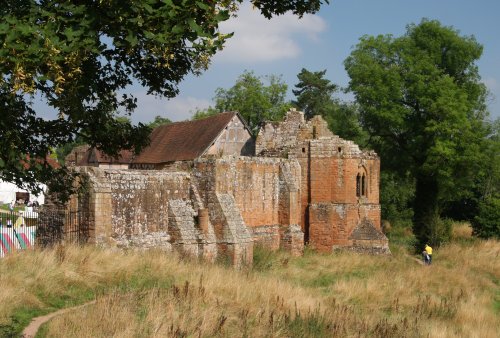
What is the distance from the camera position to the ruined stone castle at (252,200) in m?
18.7

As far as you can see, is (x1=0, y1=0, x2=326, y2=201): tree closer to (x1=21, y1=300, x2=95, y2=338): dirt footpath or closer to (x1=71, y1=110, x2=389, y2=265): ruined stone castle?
(x1=21, y1=300, x2=95, y2=338): dirt footpath

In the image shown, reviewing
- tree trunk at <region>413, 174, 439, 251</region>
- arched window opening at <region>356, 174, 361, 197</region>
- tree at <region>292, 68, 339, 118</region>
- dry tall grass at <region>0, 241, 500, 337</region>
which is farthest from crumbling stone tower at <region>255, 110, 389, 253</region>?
tree at <region>292, 68, 339, 118</region>

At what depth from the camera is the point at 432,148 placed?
35875mm

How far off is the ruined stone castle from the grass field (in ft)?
8.24

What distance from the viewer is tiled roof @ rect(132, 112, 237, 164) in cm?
4134

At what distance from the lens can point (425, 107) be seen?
3766 cm

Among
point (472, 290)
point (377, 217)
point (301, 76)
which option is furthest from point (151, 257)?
point (301, 76)

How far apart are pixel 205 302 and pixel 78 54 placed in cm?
692

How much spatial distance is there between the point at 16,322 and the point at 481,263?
22.4m

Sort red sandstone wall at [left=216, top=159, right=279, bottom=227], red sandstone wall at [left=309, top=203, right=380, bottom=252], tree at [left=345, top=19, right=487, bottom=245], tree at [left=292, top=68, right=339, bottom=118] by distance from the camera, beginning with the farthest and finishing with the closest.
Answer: tree at [left=292, top=68, right=339, bottom=118]
tree at [left=345, top=19, right=487, bottom=245]
red sandstone wall at [left=309, top=203, right=380, bottom=252]
red sandstone wall at [left=216, top=159, right=279, bottom=227]

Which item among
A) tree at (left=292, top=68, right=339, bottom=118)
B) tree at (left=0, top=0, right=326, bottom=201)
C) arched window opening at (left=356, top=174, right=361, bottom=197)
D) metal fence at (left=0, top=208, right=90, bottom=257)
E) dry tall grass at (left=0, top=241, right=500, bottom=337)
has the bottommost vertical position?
dry tall grass at (left=0, top=241, right=500, bottom=337)

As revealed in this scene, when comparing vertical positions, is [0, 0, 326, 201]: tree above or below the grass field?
above

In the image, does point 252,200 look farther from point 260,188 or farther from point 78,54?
point 78,54

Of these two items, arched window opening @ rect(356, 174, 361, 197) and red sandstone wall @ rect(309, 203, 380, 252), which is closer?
red sandstone wall @ rect(309, 203, 380, 252)
